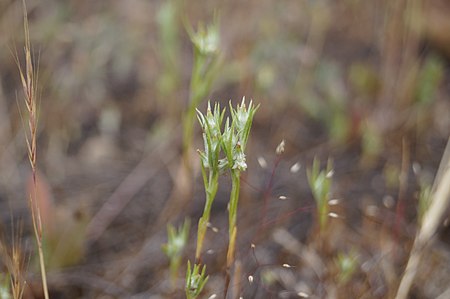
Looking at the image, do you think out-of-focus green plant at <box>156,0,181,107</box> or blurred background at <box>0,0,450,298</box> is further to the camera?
out-of-focus green plant at <box>156,0,181,107</box>

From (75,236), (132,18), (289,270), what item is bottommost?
(289,270)

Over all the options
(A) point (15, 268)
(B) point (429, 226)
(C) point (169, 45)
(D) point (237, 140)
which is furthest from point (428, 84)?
(A) point (15, 268)

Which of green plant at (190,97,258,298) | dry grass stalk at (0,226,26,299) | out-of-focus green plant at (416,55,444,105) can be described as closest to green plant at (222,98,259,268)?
green plant at (190,97,258,298)

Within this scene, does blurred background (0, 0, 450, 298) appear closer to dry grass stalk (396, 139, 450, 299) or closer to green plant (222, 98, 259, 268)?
dry grass stalk (396, 139, 450, 299)

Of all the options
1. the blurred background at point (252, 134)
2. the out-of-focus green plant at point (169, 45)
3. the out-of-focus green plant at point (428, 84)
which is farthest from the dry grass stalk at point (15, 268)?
the out-of-focus green plant at point (428, 84)

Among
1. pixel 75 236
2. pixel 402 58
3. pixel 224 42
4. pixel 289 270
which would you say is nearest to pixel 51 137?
pixel 75 236

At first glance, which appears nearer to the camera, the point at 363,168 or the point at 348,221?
the point at 348,221

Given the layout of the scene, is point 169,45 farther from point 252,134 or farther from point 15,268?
point 15,268

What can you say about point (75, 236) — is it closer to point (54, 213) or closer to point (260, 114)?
point (54, 213)
